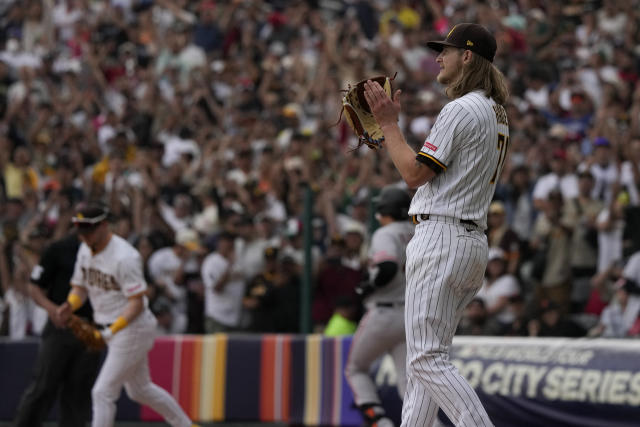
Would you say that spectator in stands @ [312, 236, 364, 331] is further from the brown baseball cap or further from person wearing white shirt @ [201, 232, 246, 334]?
the brown baseball cap

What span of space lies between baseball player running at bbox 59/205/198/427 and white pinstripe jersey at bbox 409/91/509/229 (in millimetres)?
3141

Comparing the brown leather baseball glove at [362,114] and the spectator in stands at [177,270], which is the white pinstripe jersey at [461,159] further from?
the spectator in stands at [177,270]

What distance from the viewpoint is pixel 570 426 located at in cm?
870

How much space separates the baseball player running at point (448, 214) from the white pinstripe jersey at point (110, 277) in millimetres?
3066

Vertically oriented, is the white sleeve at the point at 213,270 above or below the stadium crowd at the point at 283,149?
below

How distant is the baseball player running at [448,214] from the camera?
5207 millimetres

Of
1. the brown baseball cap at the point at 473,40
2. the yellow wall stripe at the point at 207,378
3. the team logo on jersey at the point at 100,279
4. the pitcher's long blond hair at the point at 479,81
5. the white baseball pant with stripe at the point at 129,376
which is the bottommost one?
the yellow wall stripe at the point at 207,378

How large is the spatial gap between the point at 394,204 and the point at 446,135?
131 inches

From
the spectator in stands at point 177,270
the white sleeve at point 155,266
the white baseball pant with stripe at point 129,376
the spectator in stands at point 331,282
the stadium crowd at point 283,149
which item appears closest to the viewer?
the white baseball pant with stripe at point 129,376

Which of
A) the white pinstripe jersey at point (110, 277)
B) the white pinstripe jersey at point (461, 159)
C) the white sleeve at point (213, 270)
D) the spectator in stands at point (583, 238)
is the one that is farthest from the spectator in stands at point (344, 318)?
the white pinstripe jersey at point (461, 159)

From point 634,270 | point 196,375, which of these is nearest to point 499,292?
point 634,270

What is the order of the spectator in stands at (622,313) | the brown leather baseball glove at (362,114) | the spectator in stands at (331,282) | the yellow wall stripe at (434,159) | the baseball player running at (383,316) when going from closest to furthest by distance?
the yellow wall stripe at (434,159) → the brown leather baseball glove at (362,114) → the baseball player running at (383,316) → the spectator in stands at (622,313) → the spectator in stands at (331,282)

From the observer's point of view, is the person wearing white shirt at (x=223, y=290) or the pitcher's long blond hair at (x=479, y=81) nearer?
the pitcher's long blond hair at (x=479, y=81)

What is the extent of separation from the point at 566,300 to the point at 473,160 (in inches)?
278
